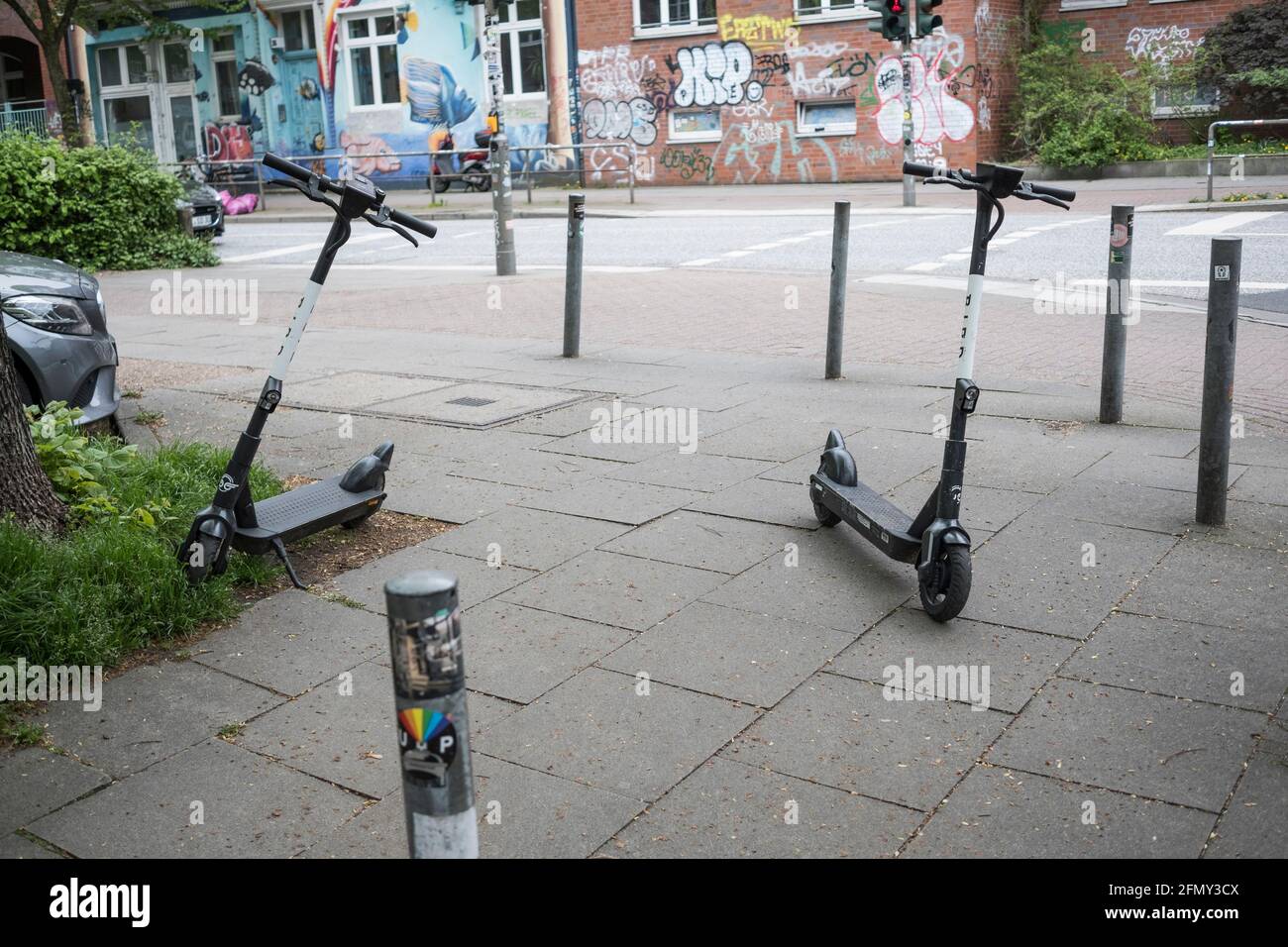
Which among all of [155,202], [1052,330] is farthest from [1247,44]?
[155,202]

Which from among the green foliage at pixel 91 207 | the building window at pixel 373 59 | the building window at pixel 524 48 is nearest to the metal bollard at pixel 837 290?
the green foliage at pixel 91 207

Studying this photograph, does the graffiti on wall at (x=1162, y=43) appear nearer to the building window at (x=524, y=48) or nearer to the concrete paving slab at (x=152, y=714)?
the building window at (x=524, y=48)

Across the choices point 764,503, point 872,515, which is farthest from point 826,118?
point 872,515

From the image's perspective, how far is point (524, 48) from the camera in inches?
1264

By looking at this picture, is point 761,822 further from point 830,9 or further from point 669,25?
point 669,25

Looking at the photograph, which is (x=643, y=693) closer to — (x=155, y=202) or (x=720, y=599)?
(x=720, y=599)

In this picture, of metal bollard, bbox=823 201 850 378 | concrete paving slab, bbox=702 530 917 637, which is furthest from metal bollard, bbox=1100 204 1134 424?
concrete paving slab, bbox=702 530 917 637

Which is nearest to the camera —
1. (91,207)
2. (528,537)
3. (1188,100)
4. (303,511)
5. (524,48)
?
(303,511)

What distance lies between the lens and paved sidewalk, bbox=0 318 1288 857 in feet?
10.6

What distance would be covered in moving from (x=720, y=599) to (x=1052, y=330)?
6553 mm

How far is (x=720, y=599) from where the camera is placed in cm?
471

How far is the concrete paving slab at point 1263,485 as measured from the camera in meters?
5.67

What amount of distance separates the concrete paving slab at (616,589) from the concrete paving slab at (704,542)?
3.4 inches

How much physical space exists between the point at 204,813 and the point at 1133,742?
2383mm
